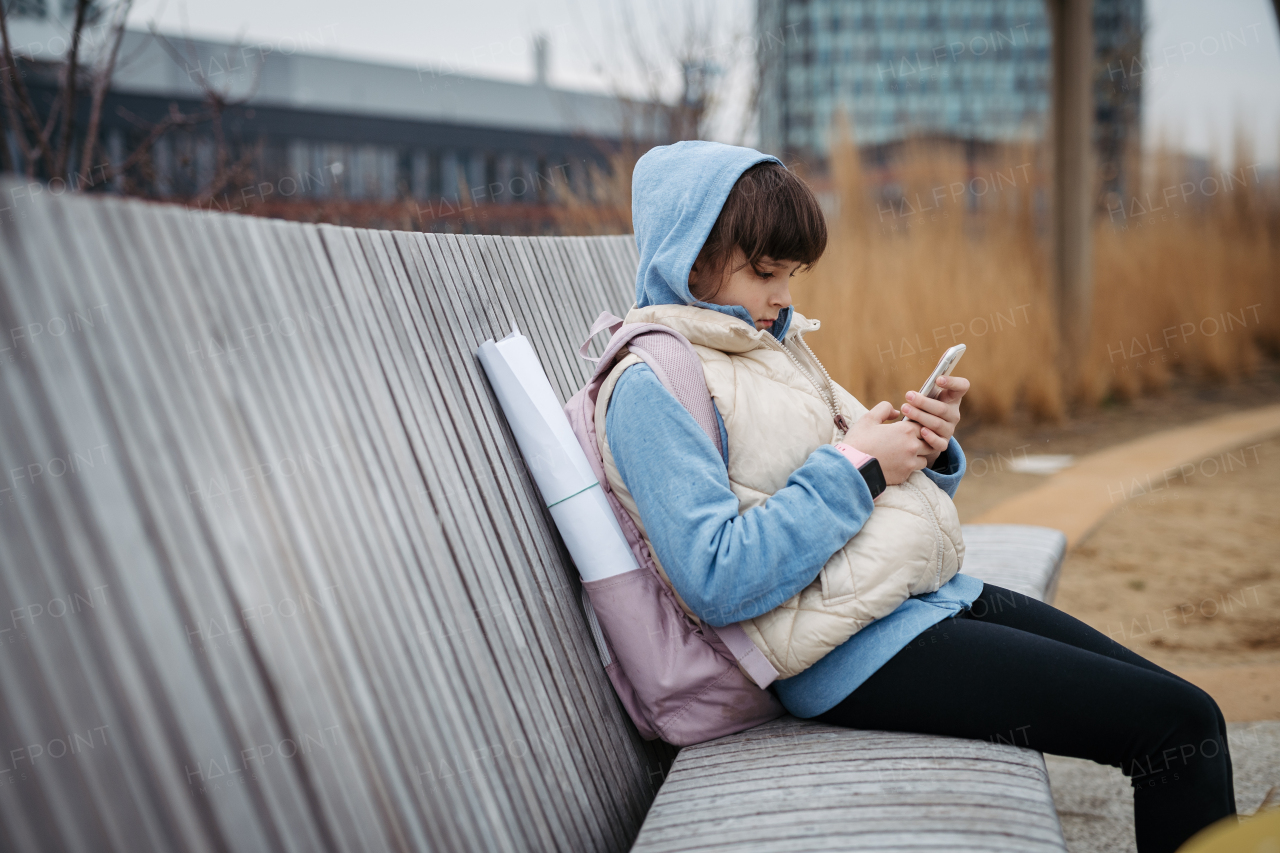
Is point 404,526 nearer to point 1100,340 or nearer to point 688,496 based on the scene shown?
point 688,496

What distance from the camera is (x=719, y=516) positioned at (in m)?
1.19

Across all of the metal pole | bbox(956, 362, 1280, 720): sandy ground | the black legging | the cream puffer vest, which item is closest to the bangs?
the cream puffer vest

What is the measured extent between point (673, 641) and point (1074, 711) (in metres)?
0.54

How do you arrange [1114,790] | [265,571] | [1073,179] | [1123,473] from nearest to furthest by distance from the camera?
[265,571], [1114,790], [1123,473], [1073,179]

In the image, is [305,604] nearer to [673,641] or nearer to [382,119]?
[673,641]

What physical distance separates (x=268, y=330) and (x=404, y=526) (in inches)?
11.0

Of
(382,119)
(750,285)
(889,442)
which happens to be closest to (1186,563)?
(889,442)

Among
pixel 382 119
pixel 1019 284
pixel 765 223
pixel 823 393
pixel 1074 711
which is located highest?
pixel 382 119

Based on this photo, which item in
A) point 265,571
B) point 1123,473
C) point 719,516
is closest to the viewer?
point 265,571

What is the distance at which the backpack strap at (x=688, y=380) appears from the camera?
124 cm

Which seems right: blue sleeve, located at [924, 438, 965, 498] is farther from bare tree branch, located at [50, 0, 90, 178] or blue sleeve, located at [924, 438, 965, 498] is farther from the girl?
bare tree branch, located at [50, 0, 90, 178]

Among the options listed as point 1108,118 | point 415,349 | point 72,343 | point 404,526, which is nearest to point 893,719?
point 404,526

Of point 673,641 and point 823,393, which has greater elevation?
point 823,393

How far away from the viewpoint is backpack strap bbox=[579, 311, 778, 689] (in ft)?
4.08
